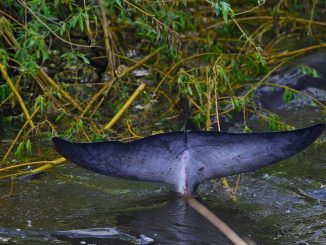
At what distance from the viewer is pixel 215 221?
3.96 metres

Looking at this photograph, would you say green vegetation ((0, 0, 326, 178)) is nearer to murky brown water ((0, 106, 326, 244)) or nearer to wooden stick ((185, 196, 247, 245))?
murky brown water ((0, 106, 326, 244))

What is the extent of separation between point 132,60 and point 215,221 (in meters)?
2.57

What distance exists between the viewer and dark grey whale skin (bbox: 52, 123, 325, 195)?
4.08 meters

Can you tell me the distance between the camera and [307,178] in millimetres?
4910

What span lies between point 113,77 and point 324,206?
1.99 m

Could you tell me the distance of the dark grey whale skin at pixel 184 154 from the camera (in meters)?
4.08

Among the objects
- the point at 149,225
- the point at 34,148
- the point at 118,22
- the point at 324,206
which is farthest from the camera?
the point at 118,22

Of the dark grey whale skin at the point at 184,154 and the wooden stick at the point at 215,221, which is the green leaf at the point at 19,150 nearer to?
the dark grey whale skin at the point at 184,154

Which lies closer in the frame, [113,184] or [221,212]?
[221,212]

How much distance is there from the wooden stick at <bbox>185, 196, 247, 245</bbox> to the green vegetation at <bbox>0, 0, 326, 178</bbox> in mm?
775

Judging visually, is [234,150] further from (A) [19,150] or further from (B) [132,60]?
(B) [132,60]

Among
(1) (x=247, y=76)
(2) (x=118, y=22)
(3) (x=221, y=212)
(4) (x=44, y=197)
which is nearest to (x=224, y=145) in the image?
(3) (x=221, y=212)

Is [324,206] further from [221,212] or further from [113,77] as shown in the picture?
[113,77]

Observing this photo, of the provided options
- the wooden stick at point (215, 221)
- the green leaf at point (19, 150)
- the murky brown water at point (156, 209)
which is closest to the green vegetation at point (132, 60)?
the green leaf at point (19, 150)
